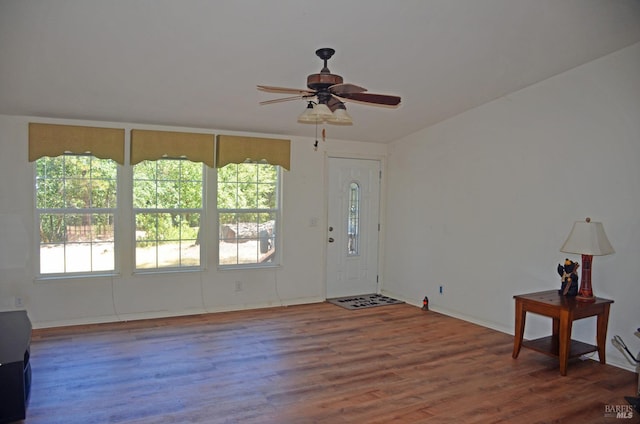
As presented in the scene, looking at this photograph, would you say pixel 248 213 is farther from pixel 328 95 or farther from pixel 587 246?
pixel 587 246

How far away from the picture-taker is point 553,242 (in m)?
4.56

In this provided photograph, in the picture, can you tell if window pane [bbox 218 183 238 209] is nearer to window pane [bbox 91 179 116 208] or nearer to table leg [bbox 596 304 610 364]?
window pane [bbox 91 179 116 208]

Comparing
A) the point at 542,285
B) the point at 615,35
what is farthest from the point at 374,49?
the point at 542,285

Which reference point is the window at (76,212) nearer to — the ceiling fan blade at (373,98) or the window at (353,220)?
the window at (353,220)

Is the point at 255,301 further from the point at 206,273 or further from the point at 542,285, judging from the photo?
the point at 542,285

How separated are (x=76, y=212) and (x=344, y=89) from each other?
11.7 feet

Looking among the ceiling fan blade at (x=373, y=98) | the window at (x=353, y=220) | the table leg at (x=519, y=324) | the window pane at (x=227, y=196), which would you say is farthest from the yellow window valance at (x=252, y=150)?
the table leg at (x=519, y=324)

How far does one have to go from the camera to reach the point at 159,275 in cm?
543

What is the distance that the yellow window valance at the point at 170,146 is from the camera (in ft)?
17.1

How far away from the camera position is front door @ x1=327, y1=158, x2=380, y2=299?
21.3 feet

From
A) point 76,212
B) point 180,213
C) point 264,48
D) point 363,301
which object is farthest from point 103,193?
point 363,301

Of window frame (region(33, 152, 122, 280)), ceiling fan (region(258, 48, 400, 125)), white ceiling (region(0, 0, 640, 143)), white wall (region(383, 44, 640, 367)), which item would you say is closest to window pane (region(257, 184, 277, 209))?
white ceiling (region(0, 0, 640, 143))

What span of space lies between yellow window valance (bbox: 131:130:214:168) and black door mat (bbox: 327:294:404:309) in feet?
8.25

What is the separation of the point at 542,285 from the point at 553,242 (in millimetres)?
462
